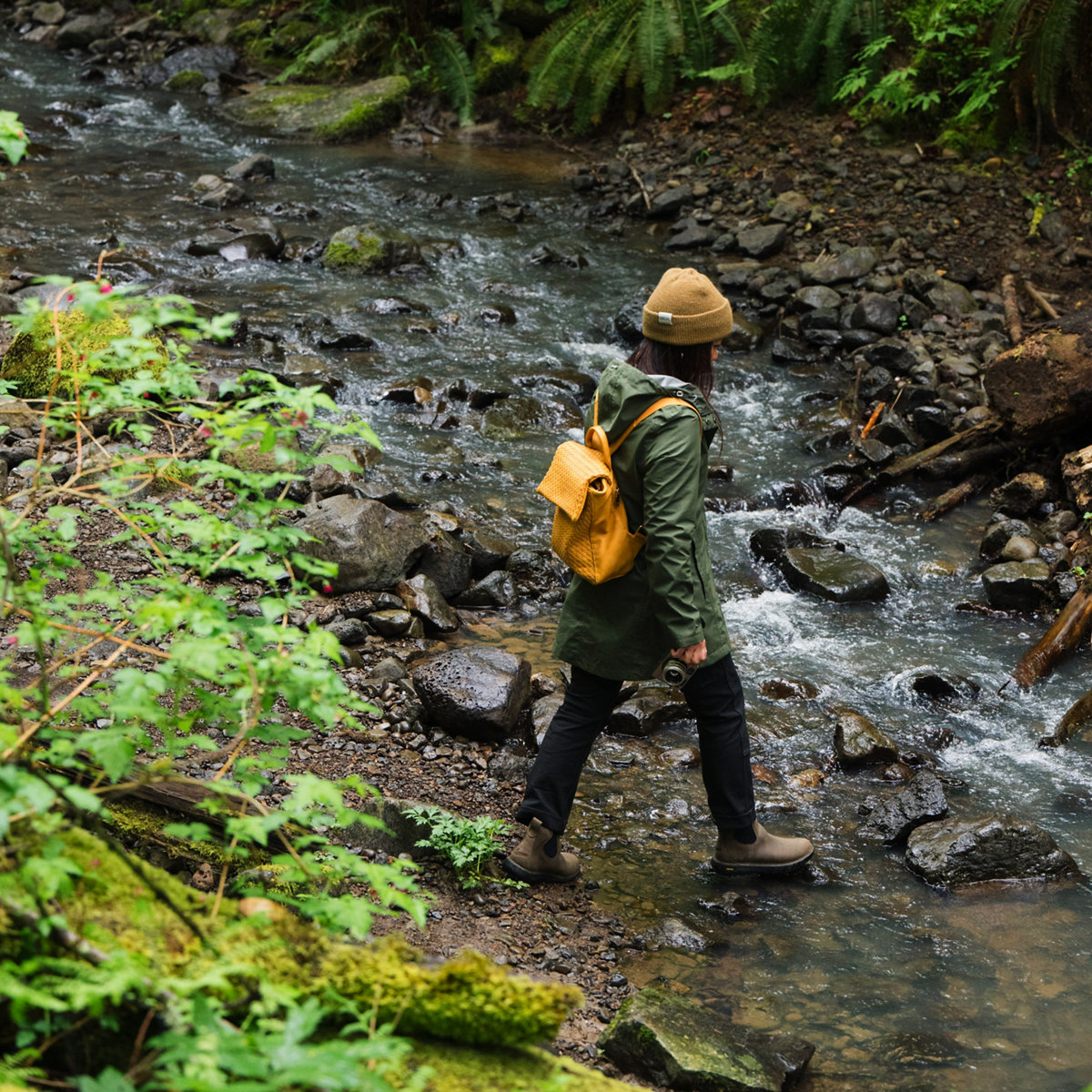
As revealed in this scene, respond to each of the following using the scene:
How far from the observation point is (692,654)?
12.1 feet

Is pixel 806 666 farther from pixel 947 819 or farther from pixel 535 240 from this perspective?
pixel 535 240

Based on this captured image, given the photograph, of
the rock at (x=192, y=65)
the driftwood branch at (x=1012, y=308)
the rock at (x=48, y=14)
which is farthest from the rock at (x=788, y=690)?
the rock at (x=48, y=14)

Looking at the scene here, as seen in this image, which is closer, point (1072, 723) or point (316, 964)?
point (316, 964)

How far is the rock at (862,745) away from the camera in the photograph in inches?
200

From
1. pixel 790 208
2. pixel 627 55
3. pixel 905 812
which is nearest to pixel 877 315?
pixel 790 208

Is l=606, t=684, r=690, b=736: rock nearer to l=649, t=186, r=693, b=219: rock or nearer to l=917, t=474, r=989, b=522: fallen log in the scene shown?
l=917, t=474, r=989, b=522: fallen log

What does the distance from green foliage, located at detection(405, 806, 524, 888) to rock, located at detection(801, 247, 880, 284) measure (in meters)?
8.43

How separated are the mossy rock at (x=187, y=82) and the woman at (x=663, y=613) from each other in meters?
17.5

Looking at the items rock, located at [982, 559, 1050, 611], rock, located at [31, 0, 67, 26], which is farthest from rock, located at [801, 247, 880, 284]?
rock, located at [31, 0, 67, 26]

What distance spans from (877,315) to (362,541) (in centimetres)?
630

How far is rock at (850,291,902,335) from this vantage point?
10.1 meters

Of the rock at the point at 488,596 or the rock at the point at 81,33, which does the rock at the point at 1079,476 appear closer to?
the rock at the point at 488,596

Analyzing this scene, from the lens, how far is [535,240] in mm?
12539

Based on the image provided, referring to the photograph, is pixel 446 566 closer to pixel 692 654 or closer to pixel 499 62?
pixel 692 654
